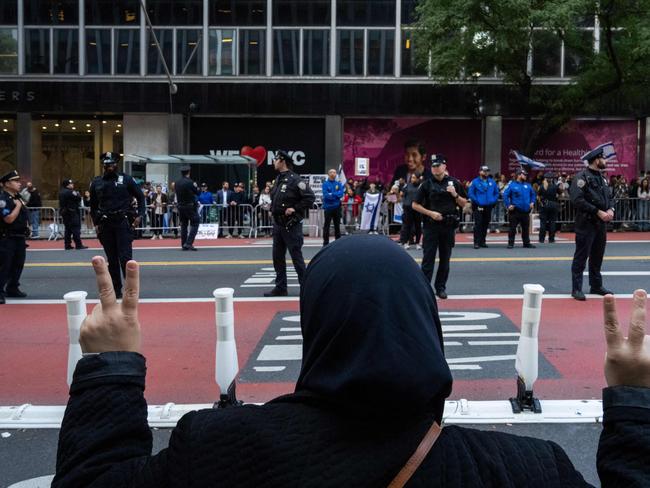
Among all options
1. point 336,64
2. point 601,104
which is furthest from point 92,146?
point 601,104

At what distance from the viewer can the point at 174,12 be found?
33.5m

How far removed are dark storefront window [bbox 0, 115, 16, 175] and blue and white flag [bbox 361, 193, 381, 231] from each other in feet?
Result: 63.5

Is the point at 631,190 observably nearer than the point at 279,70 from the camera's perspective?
Yes

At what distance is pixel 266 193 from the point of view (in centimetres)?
2422

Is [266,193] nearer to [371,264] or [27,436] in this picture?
[27,436]

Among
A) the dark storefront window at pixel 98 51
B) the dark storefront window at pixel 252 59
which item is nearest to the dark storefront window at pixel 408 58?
the dark storefront window at pixel 252 59

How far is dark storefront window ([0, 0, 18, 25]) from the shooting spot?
3369 centimetres

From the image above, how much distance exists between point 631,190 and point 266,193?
1170 centimetres

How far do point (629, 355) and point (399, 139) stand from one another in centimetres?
3205

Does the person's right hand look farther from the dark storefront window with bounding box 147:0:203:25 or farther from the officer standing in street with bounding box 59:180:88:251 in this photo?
the dark storefront window with bounding box 147:0:203:25

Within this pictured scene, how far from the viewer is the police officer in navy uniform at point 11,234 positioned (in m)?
11.2

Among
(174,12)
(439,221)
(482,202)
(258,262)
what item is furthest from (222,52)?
(439,221)

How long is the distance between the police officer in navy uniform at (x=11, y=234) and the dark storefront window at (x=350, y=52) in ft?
75.2

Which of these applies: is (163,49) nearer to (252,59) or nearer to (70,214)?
(252,59)
